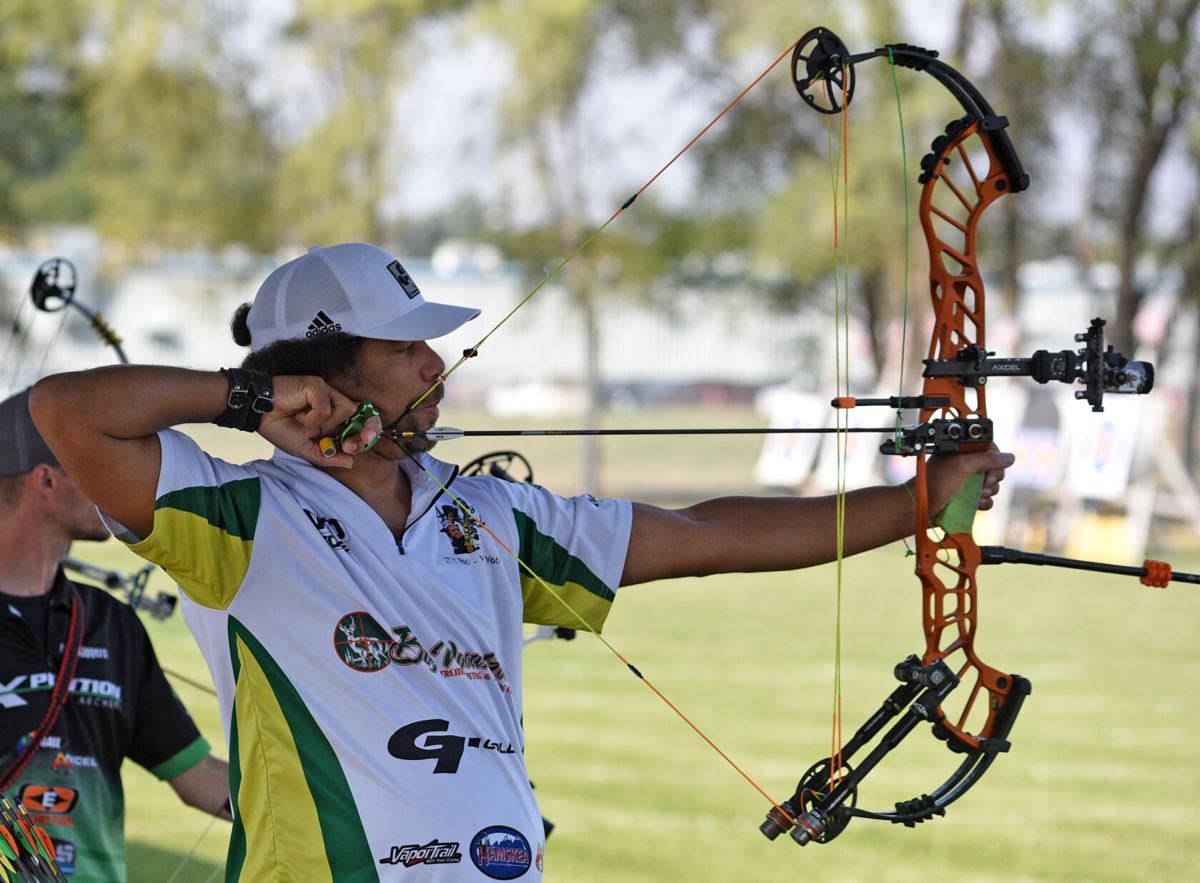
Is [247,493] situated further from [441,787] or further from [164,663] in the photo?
[164,663]

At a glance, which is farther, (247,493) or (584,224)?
(584,224)

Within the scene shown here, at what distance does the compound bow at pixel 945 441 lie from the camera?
8.26 ft

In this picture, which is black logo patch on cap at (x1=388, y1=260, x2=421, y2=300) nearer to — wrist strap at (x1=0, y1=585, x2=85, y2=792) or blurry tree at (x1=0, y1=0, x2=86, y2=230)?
wrist strap at (x1=0, y1=585, x2=85, y2=792)

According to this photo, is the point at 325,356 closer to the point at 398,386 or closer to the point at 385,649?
the point at 398,386

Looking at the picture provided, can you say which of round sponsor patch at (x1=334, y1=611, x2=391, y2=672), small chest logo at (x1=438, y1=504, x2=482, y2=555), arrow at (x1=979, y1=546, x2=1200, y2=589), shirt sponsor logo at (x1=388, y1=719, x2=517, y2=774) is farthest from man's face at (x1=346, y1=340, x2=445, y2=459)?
arrow at (x1=979, y1=546, x2=1200, y2=589)

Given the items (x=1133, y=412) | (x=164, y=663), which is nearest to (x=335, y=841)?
(x=164, y=663)

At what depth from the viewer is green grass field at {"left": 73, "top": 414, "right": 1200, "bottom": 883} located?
5422mm

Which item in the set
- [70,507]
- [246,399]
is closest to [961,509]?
[246,399]

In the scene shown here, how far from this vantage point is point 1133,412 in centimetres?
1412

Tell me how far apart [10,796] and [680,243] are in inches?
666

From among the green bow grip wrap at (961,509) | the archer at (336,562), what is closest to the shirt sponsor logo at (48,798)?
the archer at (336,562)

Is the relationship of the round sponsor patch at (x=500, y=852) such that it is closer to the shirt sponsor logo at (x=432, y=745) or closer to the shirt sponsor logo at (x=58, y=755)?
the shirt sponsor logo at (x=432, y=745)

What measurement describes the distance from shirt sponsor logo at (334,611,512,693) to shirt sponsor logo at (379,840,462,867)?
24 centimetres

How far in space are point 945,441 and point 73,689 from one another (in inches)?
66.9
